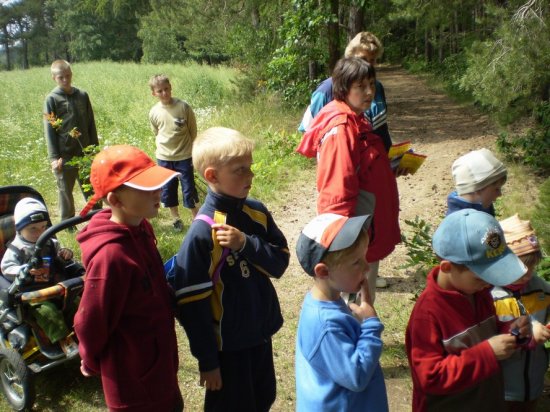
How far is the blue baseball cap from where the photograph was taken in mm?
1841

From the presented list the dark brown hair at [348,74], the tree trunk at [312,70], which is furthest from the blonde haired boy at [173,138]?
the tree trunk at [312,70]

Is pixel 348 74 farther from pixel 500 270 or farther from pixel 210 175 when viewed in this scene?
pixel 500 270

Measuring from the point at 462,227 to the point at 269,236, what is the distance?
38.0 inches

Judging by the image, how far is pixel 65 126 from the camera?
5906mm

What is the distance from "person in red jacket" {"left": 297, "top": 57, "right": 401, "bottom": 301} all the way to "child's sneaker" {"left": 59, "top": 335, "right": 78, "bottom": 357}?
1.89m

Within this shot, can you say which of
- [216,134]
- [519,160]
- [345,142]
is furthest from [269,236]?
[519,160]

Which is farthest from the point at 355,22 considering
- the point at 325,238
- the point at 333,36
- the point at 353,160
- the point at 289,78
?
the point at 325,238

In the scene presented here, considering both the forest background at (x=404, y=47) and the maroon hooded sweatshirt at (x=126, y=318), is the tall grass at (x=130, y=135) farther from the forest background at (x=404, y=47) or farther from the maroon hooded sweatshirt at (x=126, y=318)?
the maroon hooded sweatshirt at (x=126, y=318)

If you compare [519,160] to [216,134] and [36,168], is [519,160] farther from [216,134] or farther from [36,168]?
[36,168]

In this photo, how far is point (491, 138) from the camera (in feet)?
33.8

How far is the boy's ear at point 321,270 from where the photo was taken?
176 centimetres

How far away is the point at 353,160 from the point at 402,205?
14.2ft

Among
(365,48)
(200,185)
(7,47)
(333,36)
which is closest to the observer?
(365,48)

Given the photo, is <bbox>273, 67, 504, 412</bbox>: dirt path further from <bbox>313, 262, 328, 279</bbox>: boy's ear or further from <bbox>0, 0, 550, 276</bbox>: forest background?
<bbox>313, 262, 328, 279</bbox>: boy's ear
